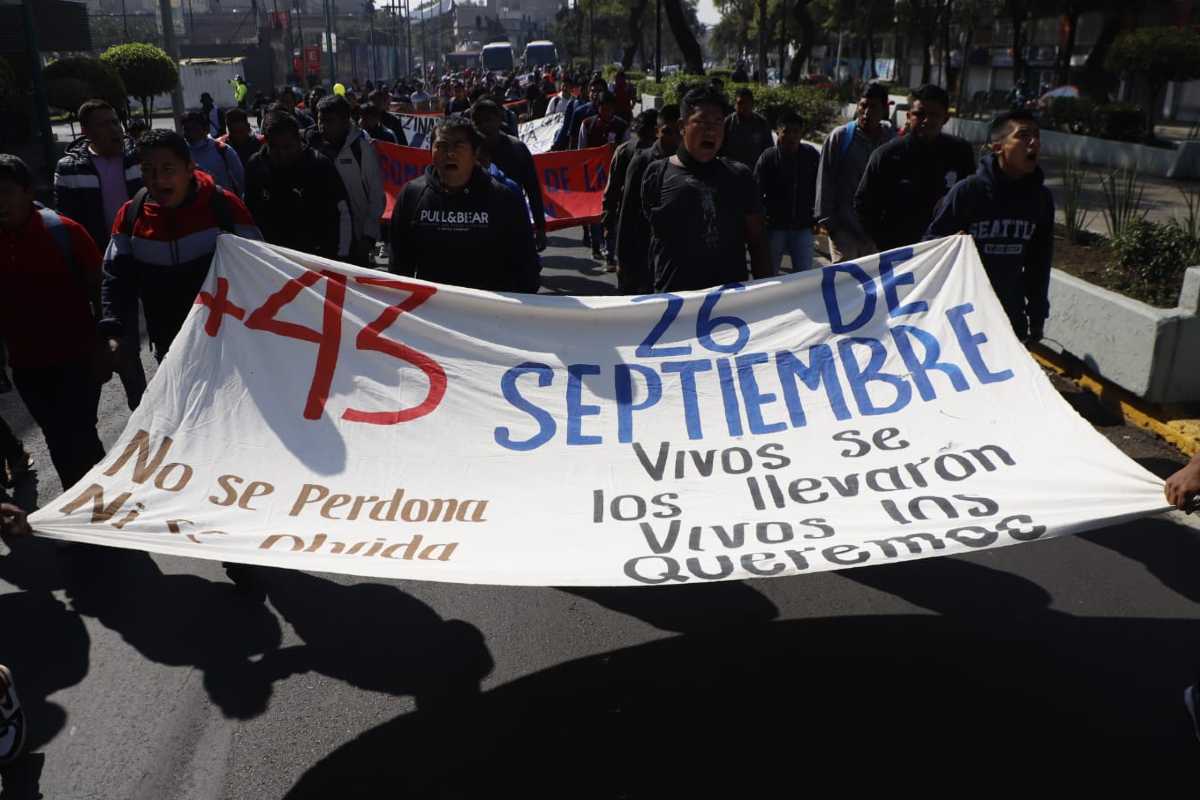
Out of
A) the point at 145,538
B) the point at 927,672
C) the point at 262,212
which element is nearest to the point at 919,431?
the point at 927,672

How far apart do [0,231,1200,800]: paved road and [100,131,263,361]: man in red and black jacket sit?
1.25 m

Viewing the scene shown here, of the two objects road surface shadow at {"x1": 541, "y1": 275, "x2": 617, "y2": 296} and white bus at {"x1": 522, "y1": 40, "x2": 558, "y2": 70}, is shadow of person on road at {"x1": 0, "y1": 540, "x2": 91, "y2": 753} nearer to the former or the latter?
road surface shadow at {"x1": 541, "y1": 275, "x2": 617, "y2": 296}

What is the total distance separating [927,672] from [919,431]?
0.90m

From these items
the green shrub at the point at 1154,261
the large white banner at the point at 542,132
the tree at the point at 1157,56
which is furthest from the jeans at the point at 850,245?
the tree at the point at 1157,56

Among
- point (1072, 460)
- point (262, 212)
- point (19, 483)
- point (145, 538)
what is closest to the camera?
point (145, 538)

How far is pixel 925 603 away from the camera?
4621 millimetres

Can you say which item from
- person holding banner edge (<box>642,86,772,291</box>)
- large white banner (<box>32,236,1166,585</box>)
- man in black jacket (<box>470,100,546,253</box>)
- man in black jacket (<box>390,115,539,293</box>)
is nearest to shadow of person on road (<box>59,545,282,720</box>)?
large white banner (<box>32,236,1166,585</box>)

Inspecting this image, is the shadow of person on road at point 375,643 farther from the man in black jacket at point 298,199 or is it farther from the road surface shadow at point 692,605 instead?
the man in black jacket at point 298,199

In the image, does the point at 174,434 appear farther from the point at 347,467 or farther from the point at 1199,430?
the point at 1199,430

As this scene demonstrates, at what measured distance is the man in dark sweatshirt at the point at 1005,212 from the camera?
5402 mm

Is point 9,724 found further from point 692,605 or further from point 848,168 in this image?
point 848,168

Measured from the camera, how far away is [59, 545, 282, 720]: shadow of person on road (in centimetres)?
410

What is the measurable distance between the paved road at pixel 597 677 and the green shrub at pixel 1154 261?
3167 millimetres

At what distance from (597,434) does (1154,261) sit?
19.0 feet
